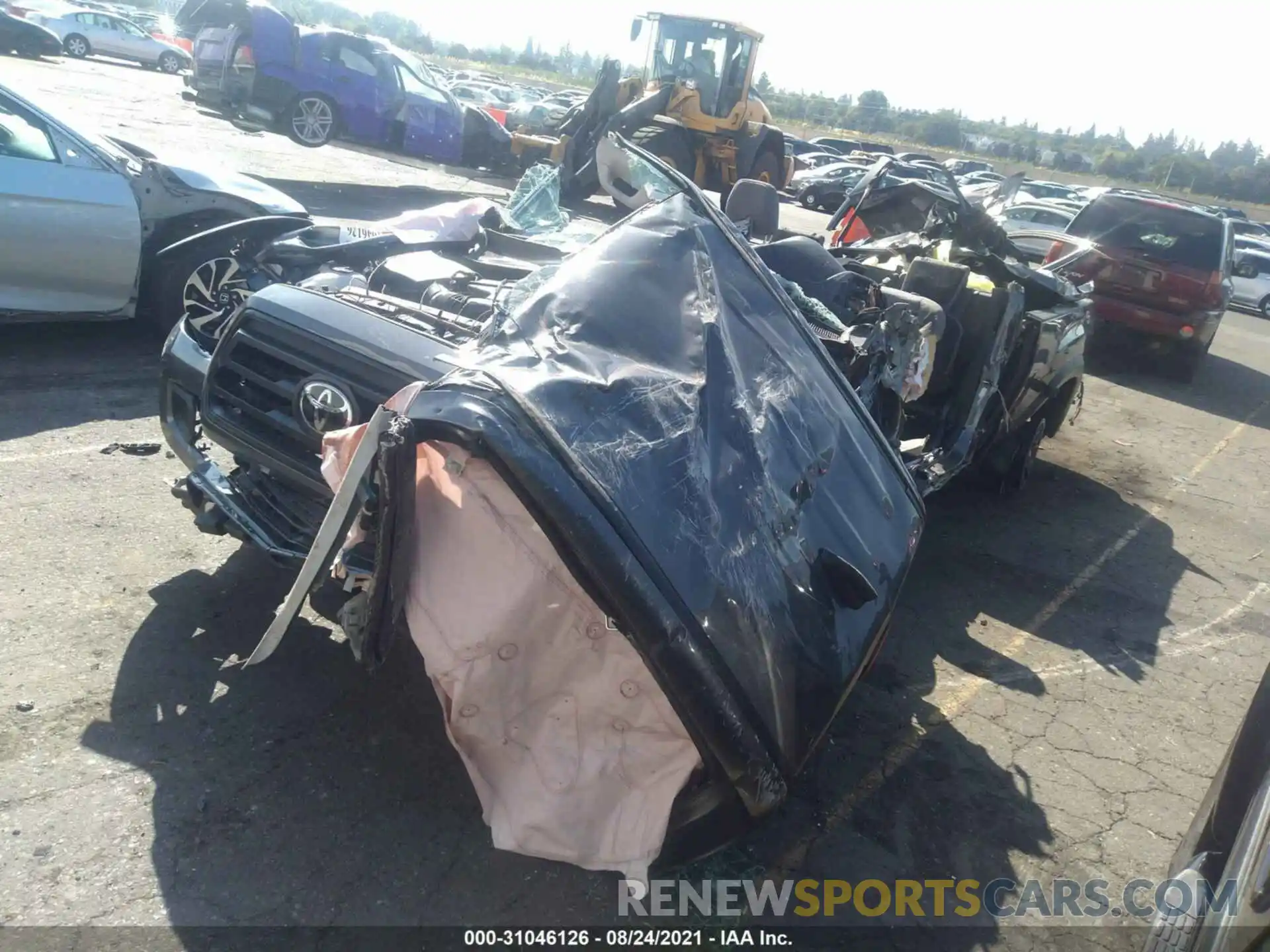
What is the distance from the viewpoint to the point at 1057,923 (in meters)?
3.09

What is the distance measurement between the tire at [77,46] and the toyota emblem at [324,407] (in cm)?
3319

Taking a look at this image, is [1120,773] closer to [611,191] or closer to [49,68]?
[611,191]

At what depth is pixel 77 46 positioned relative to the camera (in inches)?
1176

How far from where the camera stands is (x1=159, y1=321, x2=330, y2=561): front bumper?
3285 millimetres

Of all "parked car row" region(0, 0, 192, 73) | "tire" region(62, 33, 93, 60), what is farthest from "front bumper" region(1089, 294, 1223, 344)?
"tire" region(62, 33, 93, 60)

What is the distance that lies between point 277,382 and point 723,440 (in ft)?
5.59

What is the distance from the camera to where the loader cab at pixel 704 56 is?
1762 cm

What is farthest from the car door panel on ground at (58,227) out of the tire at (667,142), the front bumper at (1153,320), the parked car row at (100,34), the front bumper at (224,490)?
the parked car row at (100,34)

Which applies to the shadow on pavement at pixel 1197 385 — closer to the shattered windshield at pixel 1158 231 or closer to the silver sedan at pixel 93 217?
the shattered windshield at pixel 1158 231

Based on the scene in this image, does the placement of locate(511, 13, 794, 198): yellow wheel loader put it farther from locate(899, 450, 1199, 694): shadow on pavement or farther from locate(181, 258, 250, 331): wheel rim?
locate(181, 258, 250, 331): wheel rim

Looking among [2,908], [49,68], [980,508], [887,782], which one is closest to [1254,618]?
[980,508]

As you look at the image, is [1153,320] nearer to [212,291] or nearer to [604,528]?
[212,291]

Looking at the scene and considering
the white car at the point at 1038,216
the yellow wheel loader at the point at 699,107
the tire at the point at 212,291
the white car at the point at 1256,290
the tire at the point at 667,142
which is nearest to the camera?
the tire at the point at 212,291

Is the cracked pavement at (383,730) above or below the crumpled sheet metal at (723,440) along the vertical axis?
below
